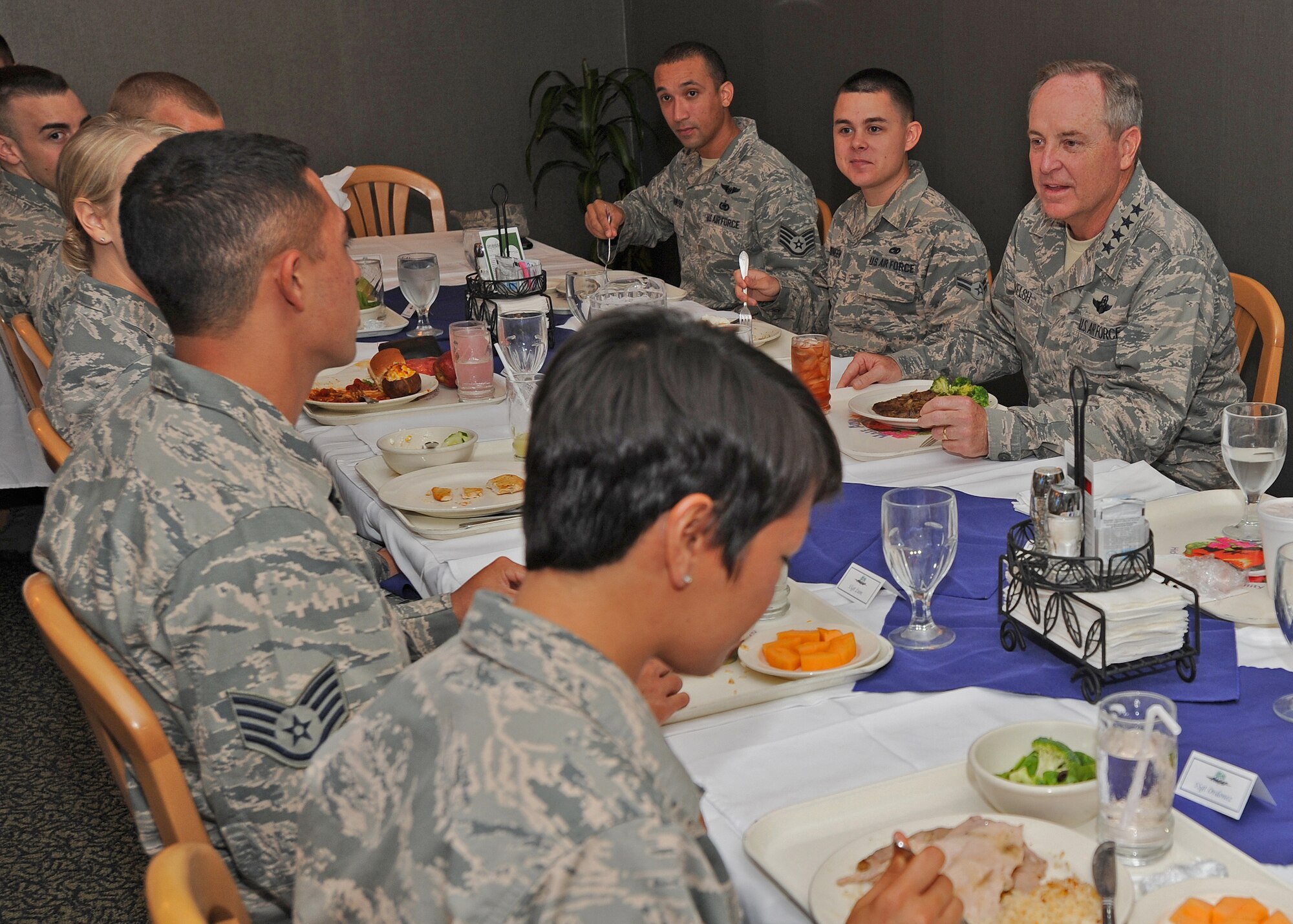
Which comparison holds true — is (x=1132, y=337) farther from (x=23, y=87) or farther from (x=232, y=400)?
(x=23, y=87)

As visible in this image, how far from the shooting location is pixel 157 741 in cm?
103

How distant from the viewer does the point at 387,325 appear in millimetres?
3109

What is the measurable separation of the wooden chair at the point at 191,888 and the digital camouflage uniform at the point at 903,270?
2.46 metres

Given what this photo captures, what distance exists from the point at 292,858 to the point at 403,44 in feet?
18.1

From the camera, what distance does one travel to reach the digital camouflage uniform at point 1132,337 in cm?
207

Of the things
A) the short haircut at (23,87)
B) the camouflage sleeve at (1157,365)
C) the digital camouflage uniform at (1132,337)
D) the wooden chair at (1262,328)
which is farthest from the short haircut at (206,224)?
the short haircut at (23,87)

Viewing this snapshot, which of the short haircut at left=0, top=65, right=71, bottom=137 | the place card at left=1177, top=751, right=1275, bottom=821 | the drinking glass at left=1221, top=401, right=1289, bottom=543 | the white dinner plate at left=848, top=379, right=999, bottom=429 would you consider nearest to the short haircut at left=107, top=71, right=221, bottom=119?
the short haircut at left=0, top=65, right=71, bottom=137

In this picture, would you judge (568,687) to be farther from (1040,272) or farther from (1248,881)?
(1040,272)

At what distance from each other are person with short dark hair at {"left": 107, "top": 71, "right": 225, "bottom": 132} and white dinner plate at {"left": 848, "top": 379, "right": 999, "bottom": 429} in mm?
2004

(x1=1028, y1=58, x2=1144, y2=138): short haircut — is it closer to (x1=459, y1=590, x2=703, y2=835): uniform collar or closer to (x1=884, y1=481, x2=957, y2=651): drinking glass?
(x1=884, y1=481, x2=957, y2=651): drinking glass

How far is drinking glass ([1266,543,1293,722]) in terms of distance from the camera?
3.62 ft

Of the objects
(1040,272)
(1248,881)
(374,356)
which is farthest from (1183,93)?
(1248,881)

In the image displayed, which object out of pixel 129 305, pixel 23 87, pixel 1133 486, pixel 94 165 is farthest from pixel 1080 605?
pixel 23 87

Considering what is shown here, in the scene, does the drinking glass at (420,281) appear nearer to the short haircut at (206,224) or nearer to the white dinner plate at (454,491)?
the white dinner plate at (454,491)
